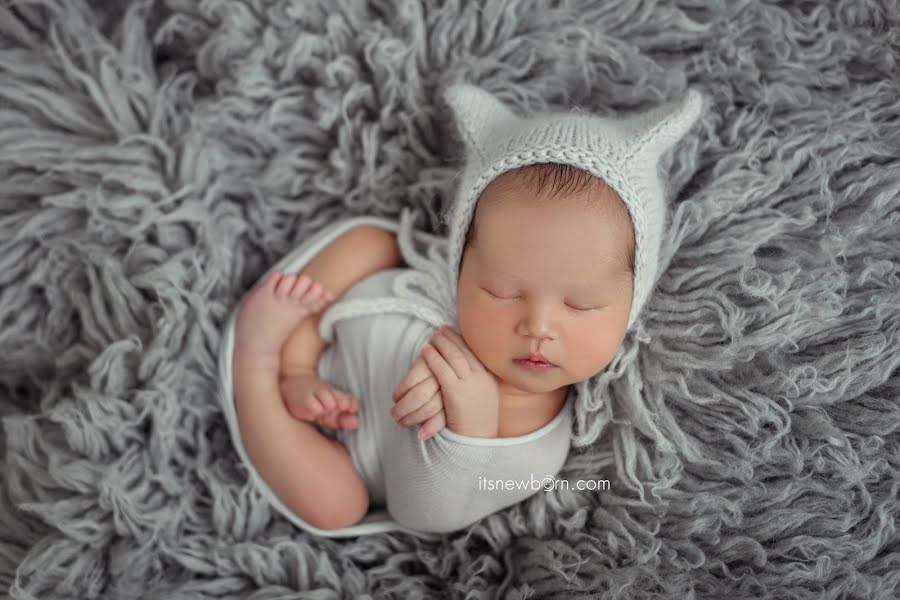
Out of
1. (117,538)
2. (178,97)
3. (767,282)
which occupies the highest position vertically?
(178,97)

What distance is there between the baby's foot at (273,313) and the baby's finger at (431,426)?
266 mm

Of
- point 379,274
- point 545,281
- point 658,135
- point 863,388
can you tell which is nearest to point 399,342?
point 379,274

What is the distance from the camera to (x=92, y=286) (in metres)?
1.16

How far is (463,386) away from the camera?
102 cm

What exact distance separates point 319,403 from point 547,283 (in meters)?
0.38

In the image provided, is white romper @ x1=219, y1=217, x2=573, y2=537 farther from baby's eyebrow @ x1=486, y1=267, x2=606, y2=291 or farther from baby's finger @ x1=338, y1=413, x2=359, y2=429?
baby's eyebrow @ x1=486, y1=267, x2=606, y2=291

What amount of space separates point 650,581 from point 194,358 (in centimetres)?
69

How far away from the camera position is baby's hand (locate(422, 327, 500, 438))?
1.02m

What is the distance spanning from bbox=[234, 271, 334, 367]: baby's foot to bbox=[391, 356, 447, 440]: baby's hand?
224mm

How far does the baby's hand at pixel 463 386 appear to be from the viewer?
1021 mm

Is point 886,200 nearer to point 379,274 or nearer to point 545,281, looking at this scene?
point 545,281

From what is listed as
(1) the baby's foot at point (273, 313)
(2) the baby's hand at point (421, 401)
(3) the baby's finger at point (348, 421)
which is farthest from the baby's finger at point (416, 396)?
(1) the baby's foot at point (273, 313)

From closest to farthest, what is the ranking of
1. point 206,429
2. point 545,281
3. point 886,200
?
point 545,281 → point 886,200 → point 206,429

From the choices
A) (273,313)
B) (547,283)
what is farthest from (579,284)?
(273,313)
